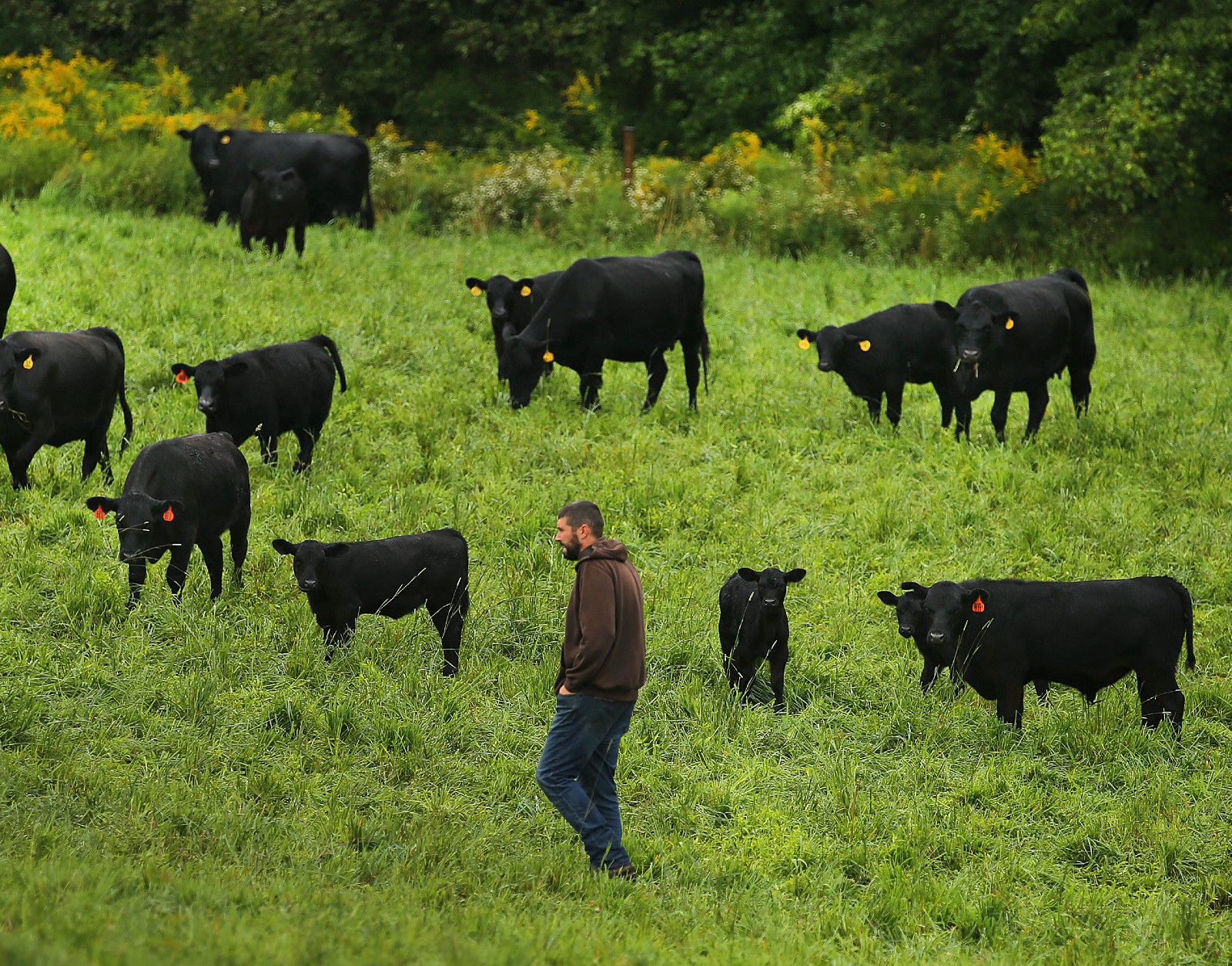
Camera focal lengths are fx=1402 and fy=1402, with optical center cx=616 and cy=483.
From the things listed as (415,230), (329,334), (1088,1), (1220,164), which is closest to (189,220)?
(415,230)

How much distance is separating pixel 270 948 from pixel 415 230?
1852 cm

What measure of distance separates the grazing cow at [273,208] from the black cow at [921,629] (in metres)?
11.2

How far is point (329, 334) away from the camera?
14.8m

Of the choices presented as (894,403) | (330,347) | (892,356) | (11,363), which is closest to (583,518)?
(11,363)

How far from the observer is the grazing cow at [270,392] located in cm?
1095

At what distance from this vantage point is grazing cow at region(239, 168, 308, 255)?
56.7 ft

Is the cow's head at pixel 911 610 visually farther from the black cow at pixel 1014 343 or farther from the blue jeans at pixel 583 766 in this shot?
the black cow at pixel 1014 343

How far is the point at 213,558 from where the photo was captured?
30.3 feet

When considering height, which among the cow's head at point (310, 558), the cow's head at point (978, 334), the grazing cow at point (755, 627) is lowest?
the grazing cow at point (755, 627)

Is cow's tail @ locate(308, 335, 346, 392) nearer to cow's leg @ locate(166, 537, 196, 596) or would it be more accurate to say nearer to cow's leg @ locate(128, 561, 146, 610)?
cow's leg @ locate(166, 537, 196, 596)

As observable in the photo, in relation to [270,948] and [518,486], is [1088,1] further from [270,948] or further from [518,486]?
[270,948]

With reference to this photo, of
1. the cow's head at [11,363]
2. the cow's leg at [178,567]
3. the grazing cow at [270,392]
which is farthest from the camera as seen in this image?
the grazing cow at [270,392]

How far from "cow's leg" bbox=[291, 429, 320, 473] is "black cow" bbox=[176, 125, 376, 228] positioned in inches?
376

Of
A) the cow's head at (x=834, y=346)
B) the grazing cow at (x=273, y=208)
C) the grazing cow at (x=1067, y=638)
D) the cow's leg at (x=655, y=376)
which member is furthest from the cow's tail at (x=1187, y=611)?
the grazing cow at (x=273, y=208)
